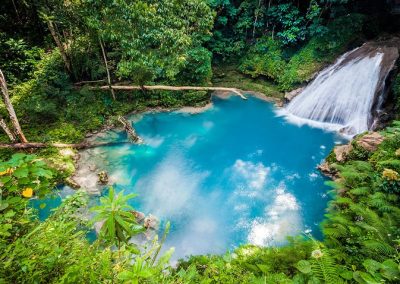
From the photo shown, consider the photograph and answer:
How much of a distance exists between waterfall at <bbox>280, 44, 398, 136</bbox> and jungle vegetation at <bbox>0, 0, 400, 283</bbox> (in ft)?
3.34

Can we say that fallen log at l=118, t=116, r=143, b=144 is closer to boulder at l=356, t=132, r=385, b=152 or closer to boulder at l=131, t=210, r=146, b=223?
boulder at l=131, t=210, r=146, b=223

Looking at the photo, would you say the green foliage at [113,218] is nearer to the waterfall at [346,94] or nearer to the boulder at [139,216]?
the boulder at [139,216]

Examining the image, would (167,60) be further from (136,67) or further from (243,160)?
(243,160)

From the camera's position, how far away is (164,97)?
13625mm

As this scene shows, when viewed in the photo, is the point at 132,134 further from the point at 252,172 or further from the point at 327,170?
the point at 327,170

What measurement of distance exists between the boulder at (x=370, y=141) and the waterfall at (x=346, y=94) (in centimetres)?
325

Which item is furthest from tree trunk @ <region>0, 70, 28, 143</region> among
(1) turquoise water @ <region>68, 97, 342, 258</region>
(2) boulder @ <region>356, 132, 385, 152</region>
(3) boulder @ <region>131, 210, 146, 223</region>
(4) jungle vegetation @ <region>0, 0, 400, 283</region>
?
(2) boulder @ <region>356, 132, 385, 152</region>

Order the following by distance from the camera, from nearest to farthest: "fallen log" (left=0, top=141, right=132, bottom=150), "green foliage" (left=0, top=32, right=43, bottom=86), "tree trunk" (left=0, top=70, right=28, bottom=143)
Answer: "tree trunk" (left=0, top=70, right=28, bottom=143), "fallen log" (left=0, top=141, right=132, bottom=150), "green foliage" (left=0, top=32, right=43, bottom=86)

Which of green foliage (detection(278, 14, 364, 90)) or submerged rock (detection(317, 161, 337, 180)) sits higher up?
green foliage (detection(278, 14, 364, 90))

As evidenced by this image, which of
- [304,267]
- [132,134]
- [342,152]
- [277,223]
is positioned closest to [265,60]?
[342,152]

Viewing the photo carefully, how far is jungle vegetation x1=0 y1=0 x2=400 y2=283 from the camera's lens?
1.98 meters

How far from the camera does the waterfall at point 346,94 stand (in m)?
11.3

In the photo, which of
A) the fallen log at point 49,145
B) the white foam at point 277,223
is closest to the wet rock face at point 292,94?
the white foam at point 277,223

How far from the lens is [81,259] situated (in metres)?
Result: 1.71
